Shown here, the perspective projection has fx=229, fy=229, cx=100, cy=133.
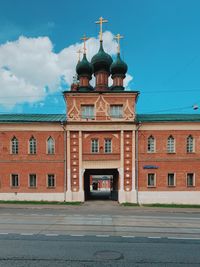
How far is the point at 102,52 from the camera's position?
26.2 m

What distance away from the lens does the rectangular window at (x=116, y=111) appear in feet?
75.7

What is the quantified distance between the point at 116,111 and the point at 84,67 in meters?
7.29

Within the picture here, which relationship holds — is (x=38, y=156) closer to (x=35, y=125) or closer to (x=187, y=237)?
(x=35, y=125)

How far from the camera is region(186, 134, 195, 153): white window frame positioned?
2319 centimetres

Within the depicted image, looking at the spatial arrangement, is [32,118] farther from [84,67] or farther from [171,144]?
[171,144]

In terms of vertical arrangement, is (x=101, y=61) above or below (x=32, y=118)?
above

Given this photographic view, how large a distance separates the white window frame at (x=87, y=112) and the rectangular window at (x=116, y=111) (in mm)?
1922

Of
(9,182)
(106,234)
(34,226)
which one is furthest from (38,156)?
(106,234)

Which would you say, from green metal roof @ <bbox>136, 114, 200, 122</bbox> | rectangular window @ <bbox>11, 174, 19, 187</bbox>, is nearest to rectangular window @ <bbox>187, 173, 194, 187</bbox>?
green metal roof @ <bbox>136, 114, 200, 122</bbox>

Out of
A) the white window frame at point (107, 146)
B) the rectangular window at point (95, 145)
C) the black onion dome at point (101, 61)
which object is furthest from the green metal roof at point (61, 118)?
the black onion dome at point (101, 61)

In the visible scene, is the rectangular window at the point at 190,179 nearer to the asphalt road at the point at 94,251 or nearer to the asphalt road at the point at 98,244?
the asphalt road at the point at 98,244

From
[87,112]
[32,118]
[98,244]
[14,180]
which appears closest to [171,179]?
[87,112]

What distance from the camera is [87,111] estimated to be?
2316 centimetres

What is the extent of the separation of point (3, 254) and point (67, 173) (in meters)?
15.7
